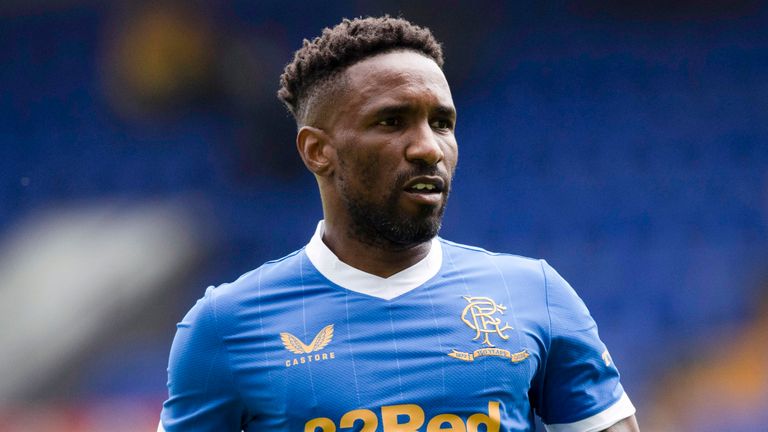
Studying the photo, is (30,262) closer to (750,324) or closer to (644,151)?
(644,151)

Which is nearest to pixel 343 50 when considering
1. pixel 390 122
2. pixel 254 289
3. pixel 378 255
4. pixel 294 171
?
pixel 390 122

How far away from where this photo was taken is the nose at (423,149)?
2.11 meters

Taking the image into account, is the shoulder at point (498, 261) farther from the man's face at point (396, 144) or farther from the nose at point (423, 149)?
the nose at point (423, 149)

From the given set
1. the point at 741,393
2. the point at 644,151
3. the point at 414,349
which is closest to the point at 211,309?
the point at 414,349

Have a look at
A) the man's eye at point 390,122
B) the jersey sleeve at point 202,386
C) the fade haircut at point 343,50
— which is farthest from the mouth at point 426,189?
the jersey sleeve at point 202,386

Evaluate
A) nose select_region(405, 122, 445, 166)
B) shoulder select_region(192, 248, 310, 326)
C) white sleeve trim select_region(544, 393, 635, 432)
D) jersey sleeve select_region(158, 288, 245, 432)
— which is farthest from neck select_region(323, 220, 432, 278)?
white sleeve trim select_region(544, 393, 635, 432)

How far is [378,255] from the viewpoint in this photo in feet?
7.48

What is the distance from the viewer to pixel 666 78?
7.38 meters

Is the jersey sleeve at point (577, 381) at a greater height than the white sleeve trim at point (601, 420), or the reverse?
the jersey sleeve at point (577, 381)

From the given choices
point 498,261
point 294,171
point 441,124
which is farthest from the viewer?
point 294,171

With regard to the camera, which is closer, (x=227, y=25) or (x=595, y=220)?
(x=595, y=220)

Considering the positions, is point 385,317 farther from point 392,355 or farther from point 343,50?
point 343,50

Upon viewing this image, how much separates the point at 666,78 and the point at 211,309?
5823 millimetres

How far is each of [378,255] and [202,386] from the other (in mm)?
480
